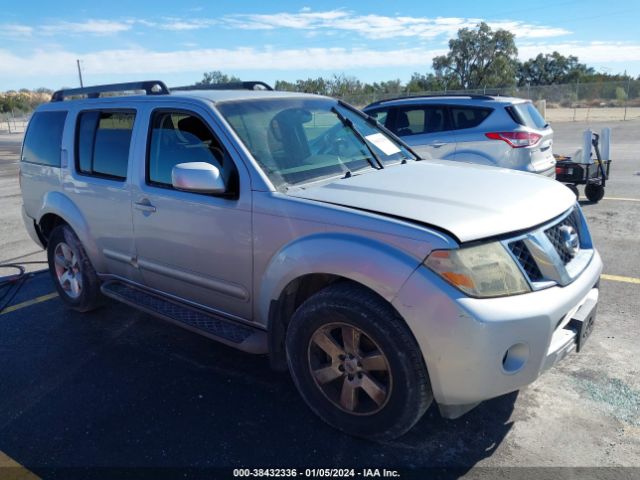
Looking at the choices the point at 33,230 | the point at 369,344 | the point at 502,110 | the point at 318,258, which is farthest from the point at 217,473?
the point at 502,110

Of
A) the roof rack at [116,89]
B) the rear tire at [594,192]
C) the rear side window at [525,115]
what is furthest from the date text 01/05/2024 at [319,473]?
the rear tire at [594,192]

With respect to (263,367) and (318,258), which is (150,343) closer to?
(263,367)

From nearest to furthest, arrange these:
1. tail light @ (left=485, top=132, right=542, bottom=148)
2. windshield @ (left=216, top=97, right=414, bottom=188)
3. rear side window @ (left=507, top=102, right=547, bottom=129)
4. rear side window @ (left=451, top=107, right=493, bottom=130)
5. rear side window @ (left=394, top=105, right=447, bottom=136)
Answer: windshield @ (left=216, top=97, right=414, bottom=188)
tail light @ (left=485, top=132, right=542, bottom=148)
rear side window @ (left=507, top=102, right=547, bottom=129)
rear side window @ (left=451, top=107, right=493, bottom=130)
rear side window @ (left=394, top=105, right=447, bottom=136)

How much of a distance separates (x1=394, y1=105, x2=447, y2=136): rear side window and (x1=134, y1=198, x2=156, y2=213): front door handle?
19.3 feet

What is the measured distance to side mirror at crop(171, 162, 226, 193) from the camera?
3176mm

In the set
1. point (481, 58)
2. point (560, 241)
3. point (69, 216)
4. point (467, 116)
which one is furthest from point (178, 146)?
point (481, 58)

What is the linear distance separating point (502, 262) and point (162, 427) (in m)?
2.15

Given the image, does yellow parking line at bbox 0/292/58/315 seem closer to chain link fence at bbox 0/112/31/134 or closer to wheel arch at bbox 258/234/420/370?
wheel arch at bbox 258/234/420/370

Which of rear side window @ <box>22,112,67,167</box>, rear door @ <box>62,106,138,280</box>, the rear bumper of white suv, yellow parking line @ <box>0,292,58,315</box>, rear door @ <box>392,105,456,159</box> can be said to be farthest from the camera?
rear door @ <box>392,105,456,159</box>

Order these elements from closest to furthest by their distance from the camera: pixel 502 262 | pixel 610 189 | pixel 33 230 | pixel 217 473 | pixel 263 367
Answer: pixel 502 262, pixel 217 473, pixel 263 367, pixel 33 230, pixel 610 189

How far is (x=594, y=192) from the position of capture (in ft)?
28.7

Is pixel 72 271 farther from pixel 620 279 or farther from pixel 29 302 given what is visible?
pixel 620 279

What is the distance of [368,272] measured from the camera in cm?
265

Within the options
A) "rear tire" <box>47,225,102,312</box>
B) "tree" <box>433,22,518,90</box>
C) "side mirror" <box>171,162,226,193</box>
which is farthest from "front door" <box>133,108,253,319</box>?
"tree" <box>433,22,518,90</box>
